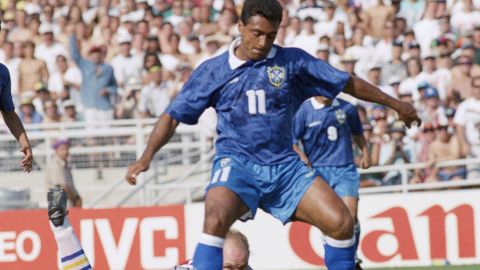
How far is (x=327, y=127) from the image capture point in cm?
1354

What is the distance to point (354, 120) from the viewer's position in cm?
1364

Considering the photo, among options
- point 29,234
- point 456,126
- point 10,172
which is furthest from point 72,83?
point 456,126

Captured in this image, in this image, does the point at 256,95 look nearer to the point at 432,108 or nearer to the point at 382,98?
the point at 382,98

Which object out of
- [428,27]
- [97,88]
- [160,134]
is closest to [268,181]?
[160,134]

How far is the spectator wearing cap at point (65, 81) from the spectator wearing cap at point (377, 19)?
443cm

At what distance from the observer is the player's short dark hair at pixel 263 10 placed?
8578 mm

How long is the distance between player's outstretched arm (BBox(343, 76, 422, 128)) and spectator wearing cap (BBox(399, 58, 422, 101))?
9022mm

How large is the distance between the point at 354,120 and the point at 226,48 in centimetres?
558

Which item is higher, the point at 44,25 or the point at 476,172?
the point at 44,25

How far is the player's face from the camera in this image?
8578mm

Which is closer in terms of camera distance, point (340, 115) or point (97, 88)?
point (340, 115)

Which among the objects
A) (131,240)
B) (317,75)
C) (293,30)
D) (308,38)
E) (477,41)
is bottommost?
(131,240)

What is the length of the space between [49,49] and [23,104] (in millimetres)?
1884

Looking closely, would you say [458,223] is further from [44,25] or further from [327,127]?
[44,25]
